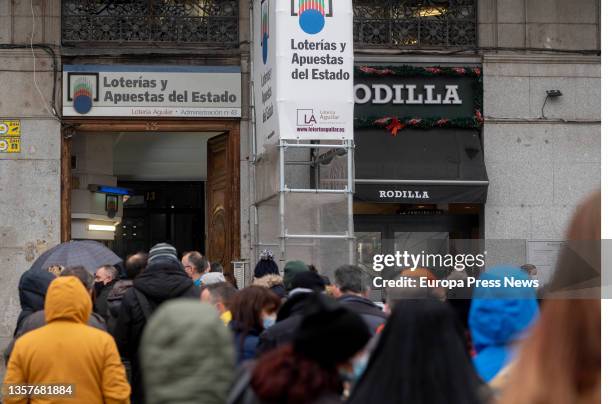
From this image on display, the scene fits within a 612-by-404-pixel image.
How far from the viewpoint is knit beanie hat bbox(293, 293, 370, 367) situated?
11.9ft

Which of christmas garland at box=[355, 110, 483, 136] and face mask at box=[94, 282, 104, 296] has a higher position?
christmas garland at box=[355, 110, 483, 136]

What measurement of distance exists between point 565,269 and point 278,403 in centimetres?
160

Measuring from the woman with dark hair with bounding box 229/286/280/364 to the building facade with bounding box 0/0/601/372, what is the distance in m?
8.18

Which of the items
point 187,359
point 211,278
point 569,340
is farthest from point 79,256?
point 569,340

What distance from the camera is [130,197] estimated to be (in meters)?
22.6

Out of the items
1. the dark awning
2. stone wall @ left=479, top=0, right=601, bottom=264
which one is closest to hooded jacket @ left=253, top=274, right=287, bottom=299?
the dark awning

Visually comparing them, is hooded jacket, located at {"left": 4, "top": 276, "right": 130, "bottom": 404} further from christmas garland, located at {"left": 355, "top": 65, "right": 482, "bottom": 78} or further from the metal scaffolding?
christmas garland, located at {"left": 355, "top": 65, "right": 482, "bottom": 78}

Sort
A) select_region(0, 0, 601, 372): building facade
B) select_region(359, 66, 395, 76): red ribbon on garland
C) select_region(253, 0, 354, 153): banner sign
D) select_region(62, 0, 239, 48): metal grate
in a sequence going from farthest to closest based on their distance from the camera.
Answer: select_region(359, 66, 395, 76): red ribbon on garland, select_region(62, 0, 239, 48): metal grate, select_region(0, 0, 601, 372): building facade, select_region(253, 0, 354, 153): banner sign

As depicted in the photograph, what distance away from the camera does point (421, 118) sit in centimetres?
1622

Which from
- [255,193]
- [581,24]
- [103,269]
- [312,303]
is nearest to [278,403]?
[312,303]

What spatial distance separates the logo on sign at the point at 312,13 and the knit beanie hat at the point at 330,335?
31.7 ft

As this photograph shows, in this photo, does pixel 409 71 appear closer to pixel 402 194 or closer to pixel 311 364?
pixel 402 194

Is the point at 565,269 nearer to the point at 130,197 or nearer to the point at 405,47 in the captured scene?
the point at 405,47

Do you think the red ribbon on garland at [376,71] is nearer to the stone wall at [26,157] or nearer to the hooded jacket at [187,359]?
the stone wall at [26,157]
